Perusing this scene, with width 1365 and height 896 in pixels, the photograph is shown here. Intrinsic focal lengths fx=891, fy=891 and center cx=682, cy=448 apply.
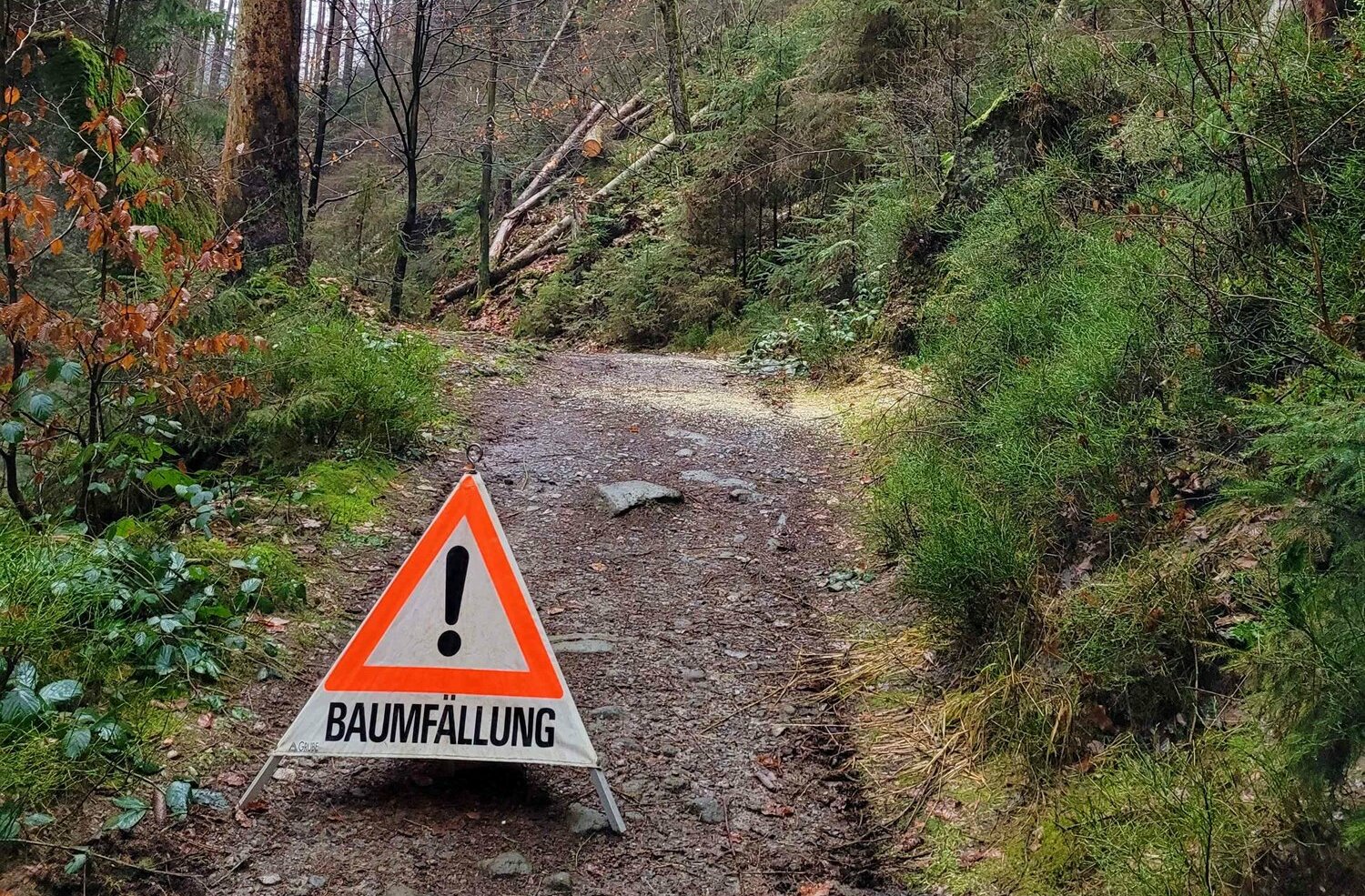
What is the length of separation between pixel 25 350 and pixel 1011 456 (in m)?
4.55

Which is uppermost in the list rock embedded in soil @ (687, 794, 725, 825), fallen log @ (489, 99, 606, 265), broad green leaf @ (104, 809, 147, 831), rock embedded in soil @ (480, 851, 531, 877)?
fallen log @ (489, 99, 606, 265)

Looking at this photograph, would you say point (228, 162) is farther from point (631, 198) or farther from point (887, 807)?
point (631, 198)

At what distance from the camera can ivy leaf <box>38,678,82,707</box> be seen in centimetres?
290

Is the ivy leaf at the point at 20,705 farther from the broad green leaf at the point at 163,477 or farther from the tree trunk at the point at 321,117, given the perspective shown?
the tree trunk at the point at 321,117

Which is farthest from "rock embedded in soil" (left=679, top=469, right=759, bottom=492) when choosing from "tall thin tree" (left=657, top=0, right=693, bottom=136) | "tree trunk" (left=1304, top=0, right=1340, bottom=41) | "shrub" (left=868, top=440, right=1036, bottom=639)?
"tall thin tree" (left=657, top=0, right=693, bottom=136)

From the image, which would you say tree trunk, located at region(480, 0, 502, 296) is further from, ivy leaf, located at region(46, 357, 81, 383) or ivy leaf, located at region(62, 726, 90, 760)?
ivy leaf, located at region(62, 726, 90, 760)

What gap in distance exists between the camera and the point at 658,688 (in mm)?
4055

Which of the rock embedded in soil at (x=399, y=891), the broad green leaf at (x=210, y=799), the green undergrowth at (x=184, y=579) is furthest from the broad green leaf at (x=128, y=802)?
the rock embedded in soil at (x=399, y=891)

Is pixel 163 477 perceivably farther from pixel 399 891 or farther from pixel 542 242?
pixel 542 242

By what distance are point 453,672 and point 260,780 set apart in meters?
0.70

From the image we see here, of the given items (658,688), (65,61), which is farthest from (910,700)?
(65,61)

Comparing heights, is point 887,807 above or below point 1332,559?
below

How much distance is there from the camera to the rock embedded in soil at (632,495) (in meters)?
6.16

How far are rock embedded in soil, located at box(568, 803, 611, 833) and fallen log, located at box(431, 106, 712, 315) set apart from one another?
1708 cm
